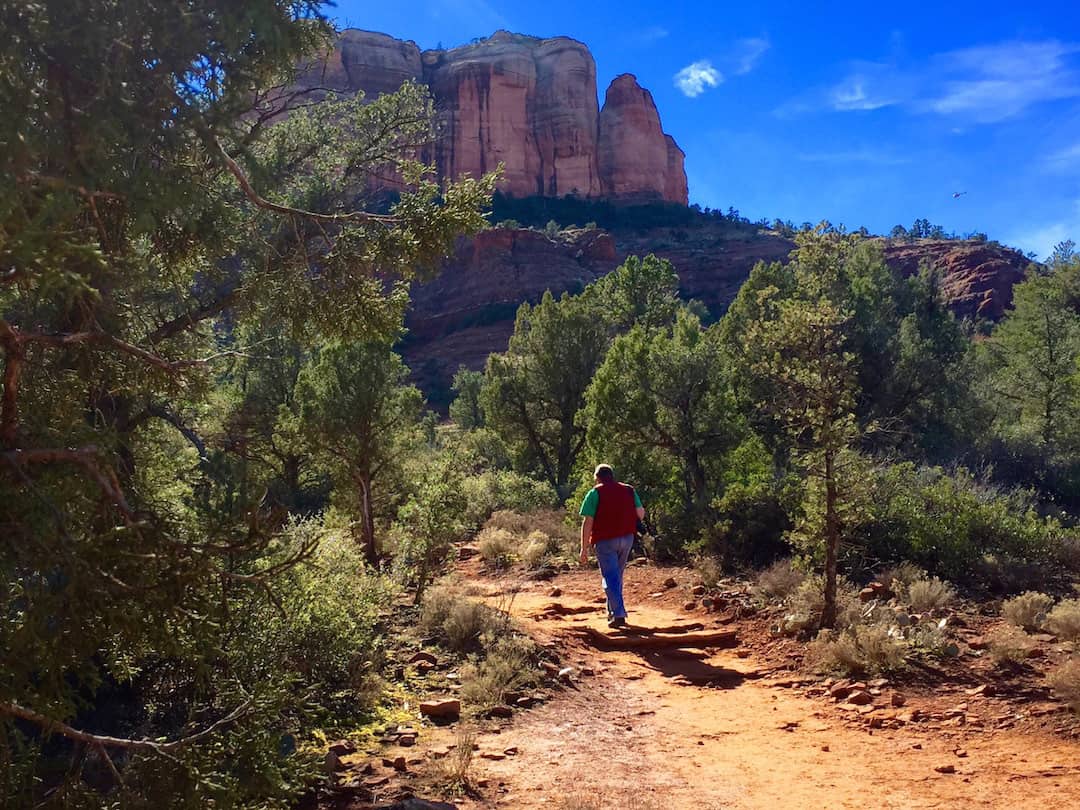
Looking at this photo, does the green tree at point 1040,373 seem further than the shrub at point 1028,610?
Yes

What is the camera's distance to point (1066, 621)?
669 cm

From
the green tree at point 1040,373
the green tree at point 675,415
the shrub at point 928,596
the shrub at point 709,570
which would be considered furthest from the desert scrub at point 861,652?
the green tree at point 1040,373

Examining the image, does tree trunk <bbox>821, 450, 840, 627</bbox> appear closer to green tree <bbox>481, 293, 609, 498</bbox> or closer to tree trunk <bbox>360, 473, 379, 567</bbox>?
tree trunk <bbox>360, 473, 379, 567</bbox>

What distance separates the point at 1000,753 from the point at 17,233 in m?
6.06

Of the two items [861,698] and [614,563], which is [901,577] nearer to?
[861,698]

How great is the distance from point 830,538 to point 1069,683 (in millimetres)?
2335

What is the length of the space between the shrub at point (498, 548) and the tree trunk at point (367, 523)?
103 inches

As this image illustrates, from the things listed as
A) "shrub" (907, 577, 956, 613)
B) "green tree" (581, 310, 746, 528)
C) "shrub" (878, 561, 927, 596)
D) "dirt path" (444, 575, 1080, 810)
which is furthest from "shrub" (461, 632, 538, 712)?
"green tree" (581, 310, 746, 528)

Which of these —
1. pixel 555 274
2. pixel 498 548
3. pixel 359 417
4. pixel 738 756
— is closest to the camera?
pixel 738 756

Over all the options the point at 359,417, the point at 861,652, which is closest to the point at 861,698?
the point at 861,652

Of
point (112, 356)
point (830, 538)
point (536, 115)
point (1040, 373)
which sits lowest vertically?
point (830, 538)

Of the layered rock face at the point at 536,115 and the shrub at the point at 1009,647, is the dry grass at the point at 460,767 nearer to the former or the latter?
the shrub at the point at 1009,647

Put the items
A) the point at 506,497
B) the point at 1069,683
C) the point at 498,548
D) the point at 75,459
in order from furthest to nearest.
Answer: the point at 506,497 → the point at 498,548 → the point at 1069,683 → the point at 75,459

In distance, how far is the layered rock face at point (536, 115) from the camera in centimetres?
8850
